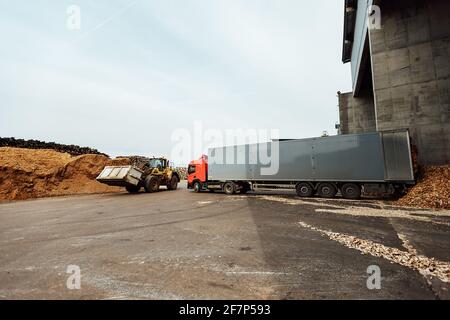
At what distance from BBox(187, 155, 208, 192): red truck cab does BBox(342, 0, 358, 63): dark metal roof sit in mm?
16533

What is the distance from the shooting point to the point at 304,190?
1442 cm

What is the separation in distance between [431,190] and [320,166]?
4966 mm

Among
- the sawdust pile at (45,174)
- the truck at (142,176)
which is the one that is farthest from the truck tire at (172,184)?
the sawdust pile at (45,174)

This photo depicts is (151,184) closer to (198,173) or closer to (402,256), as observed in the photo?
(198,173)

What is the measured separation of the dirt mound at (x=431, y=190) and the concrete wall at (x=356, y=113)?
1361cm

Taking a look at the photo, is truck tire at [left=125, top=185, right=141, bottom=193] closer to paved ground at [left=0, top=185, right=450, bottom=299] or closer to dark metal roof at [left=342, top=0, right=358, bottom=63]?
paved ground at [left=0, top=185, right=450, bottom=299]

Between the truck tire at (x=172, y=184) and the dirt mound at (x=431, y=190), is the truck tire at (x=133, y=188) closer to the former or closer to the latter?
the truck tire at (x=172, y=184)

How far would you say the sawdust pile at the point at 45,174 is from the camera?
17.7 meters

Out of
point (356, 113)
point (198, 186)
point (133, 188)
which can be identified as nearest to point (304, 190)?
point (198, 186)

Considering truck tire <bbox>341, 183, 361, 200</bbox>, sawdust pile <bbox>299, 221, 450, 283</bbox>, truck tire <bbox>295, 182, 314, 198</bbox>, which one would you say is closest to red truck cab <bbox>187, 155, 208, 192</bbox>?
truck tire <bbox>295, 182, 314, 198</bbox>

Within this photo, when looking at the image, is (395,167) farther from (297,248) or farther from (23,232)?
(23,232)

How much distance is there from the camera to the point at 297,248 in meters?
4.97

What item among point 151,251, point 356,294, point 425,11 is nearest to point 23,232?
point 151,251
